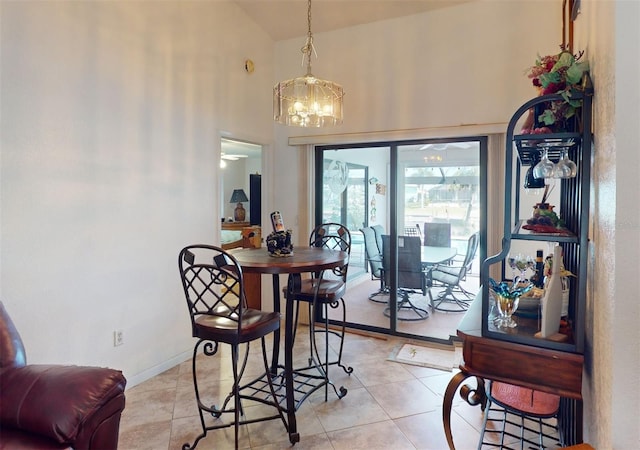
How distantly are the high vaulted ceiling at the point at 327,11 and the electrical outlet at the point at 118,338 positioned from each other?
10.6ft

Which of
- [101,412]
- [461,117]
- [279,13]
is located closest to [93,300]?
[101,412]

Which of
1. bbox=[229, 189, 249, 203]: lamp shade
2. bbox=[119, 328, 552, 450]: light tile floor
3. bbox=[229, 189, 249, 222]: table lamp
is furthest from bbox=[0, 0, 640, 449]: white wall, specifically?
bbox=[229, 189, 249, 203]: lamp shade

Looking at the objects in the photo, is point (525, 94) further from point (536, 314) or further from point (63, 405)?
point (63, 405)

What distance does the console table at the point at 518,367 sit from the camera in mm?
1434

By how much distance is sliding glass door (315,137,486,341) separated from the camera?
3627mm

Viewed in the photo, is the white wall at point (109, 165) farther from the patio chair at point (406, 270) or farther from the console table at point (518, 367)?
the console table at point (518, 367)

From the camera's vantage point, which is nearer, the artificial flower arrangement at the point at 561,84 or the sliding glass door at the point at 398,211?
A: the artificial flower arrangement at the point at 561,84

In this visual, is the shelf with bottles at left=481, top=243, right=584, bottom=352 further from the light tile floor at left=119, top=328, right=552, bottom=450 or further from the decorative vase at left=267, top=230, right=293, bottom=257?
the decorative vase at left=267, top=230, right=293, bottom=257

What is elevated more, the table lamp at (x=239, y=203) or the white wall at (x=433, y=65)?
the white wall at (x=433, y=65)

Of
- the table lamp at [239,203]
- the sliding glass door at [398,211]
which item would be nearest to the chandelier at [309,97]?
the sliding glass door at [398,211]

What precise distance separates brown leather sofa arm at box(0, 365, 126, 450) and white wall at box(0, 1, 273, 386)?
2.97 ft

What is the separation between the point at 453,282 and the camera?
13.5ft

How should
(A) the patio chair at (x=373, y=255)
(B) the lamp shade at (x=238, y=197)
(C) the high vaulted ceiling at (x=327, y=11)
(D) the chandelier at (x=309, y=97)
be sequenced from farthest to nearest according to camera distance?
(B) the lamp shade at (x=238, y=197) → (A) the patio chair at (x=373, y=255) → (C) the high vaulted ceiling at (x=327, y=11) → (D) the chandelier at (x=309, y=97)

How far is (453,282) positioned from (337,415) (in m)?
2.26
